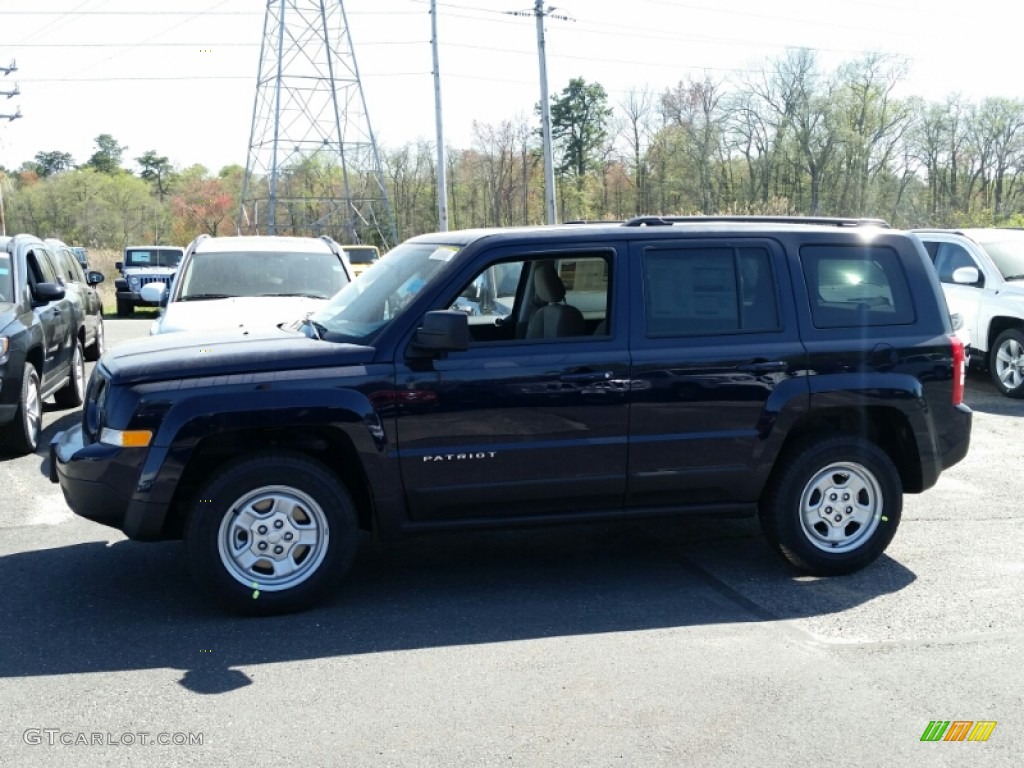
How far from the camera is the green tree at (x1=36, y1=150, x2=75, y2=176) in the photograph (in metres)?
113

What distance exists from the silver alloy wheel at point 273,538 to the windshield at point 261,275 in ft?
16.9

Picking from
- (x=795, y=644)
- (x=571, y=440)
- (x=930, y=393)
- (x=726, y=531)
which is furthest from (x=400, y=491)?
(x=930, y=393)

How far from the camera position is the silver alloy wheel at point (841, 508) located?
584cm

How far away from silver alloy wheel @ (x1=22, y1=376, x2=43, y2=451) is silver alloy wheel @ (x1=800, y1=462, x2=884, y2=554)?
6614 mm

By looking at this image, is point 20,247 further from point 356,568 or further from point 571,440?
point 571,440

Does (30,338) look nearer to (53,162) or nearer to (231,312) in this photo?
(231,312)

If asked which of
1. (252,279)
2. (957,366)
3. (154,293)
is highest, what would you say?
(252,279)

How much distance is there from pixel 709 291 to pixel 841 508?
1.42 metres

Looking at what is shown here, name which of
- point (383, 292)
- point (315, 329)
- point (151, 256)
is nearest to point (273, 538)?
point (315, 329)

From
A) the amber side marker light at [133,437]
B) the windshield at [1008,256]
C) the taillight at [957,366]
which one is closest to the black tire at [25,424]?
the amber side marker light at [133,437]

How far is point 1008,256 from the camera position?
1306 centimetres

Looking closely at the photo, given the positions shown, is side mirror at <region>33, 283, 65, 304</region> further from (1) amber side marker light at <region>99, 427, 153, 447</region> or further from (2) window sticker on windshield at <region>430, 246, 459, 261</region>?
(2) window sticker on windshield at <region>430, 246, 459, 261</region>

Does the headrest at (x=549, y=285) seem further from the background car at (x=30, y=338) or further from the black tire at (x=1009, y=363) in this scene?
the black tire at (x=1009, y=363)

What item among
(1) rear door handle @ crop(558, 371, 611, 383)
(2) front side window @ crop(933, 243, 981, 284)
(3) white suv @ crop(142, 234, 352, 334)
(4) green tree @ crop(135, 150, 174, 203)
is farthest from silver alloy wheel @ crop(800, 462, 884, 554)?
(4) green tree @ crop(135, 150, 174, 203)
